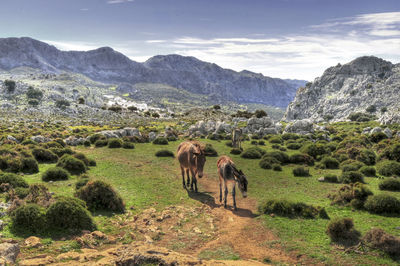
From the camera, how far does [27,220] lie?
11.8 m

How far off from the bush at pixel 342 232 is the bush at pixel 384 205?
4.26 m

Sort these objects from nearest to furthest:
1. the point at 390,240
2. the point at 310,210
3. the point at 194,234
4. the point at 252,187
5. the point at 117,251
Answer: the point at 117,251 < the point at 390,240 < the point at 194,234 < the point at 310,210 < the point at 252,187

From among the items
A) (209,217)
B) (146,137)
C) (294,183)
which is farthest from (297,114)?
(209,217)

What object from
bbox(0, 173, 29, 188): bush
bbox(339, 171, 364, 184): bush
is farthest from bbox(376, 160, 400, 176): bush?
bbox(0, 173, 29, 188): bush

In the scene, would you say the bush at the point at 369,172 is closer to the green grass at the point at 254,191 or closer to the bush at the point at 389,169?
the bush at the point at 389,169

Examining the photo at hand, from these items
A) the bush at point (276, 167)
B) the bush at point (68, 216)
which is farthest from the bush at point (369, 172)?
the bush at point (68, 216)

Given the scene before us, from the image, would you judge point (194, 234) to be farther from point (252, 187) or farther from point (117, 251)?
point (252, 187)

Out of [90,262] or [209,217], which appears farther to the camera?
[209,217]

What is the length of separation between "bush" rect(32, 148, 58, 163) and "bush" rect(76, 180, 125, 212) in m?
15.6

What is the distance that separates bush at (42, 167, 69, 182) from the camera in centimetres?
2145

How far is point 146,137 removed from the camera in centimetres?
5009

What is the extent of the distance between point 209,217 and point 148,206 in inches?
179

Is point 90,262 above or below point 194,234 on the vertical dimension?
above

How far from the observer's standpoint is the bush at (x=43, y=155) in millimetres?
28547
